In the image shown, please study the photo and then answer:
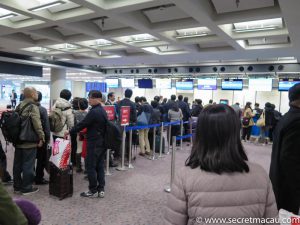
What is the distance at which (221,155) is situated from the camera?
108cm

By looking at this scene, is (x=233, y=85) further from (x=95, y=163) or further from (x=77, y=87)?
(x=77, y=87)

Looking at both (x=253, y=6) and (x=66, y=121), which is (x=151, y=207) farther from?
(x=253, y=6)

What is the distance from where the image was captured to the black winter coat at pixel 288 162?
1.94 metres

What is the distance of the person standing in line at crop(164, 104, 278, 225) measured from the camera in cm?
105

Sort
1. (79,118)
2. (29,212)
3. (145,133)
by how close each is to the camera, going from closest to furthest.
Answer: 1. (29,212)
2. (79,118)
3. (145,133)

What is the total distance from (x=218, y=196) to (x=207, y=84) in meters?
11.9

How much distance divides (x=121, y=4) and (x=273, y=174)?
3.51 m

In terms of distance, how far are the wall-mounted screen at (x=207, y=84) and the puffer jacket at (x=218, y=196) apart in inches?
462

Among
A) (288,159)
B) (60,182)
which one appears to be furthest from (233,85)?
(288,159)

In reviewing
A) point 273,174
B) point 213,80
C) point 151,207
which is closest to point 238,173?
point 273,174

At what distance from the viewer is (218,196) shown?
3.44 feet

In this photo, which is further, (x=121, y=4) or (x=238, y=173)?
(x=121, y=4)

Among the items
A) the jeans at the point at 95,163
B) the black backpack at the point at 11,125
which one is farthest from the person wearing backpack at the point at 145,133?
the black backpack at the point at 11,125

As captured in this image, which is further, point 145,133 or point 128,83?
point 128,83
